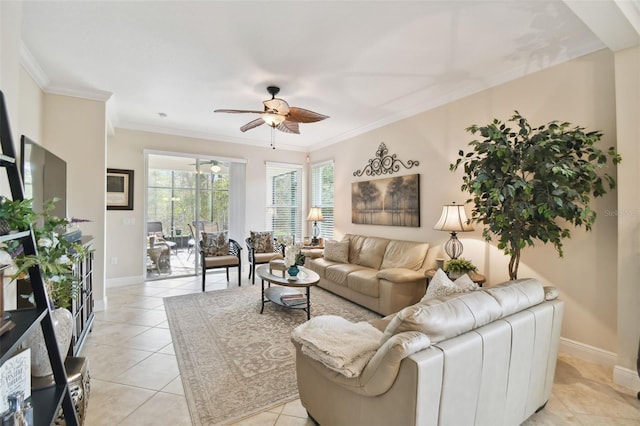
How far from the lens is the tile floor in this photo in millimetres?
1893

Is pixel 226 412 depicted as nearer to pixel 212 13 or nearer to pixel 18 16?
pixel 18 16

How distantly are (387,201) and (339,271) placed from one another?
1.33 metres

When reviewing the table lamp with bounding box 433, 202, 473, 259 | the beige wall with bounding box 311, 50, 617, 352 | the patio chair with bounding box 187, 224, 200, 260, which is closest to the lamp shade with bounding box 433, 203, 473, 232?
the table lamp with bounding box 433, 202, 473, 259

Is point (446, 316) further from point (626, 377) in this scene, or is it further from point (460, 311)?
point (626, 377)

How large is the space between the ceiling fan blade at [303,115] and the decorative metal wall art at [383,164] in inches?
64.0

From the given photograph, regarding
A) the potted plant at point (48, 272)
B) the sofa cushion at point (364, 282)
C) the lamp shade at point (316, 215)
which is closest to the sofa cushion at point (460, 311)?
the potted plant at point (48, 272)

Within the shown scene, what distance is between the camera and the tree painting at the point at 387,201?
417 centimetres

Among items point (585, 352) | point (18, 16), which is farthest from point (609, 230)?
point (18, 16)

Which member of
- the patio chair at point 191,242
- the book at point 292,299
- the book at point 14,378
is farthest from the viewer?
the patio chair at point 191,242

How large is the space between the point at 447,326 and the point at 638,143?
2179mm

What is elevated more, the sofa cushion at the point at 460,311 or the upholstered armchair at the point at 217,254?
the sofa cushion at the point at 460,311

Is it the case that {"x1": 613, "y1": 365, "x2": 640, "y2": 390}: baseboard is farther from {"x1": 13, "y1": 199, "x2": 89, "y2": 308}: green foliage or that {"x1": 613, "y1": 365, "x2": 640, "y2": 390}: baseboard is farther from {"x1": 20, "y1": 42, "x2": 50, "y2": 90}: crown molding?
{"x1": 20, "y1": 42, "x2": 50, "y2": 90}: crown molding

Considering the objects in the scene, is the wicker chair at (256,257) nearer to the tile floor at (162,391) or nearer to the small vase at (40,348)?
the tile floor at (162,391)

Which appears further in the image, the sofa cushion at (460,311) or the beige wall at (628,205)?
the beige wall at (628,205)
